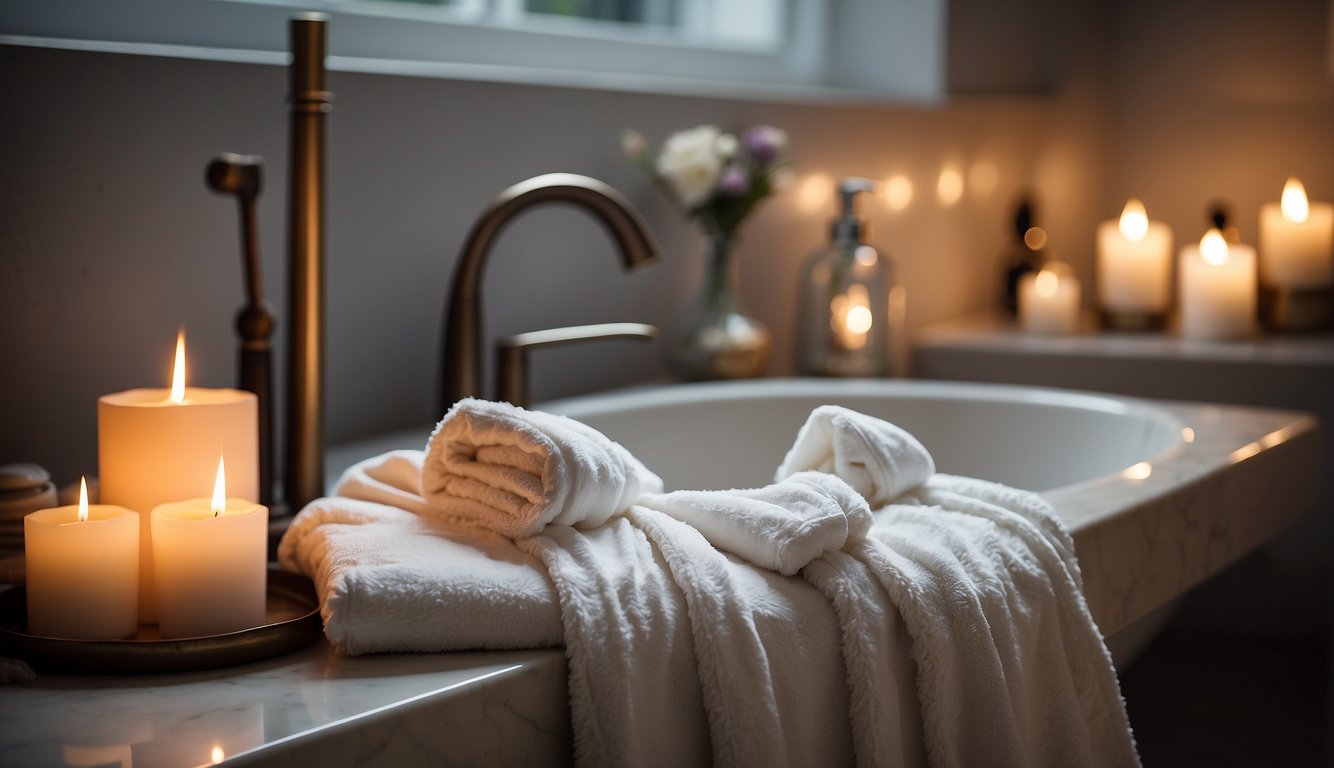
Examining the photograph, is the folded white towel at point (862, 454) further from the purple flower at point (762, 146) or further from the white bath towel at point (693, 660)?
the purple flower at point (762, 146)

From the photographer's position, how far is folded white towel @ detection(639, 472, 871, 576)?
0.70m

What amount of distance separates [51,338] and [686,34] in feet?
3.65

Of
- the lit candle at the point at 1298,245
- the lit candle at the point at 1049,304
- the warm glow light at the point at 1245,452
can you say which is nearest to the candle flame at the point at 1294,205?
the lit candle at the point at 1298,245

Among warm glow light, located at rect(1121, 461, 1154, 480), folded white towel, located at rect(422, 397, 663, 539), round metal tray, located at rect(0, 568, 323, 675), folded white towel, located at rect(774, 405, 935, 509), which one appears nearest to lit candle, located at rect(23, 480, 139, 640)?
round metal tray, located at rect(0, 568, 323, 675)

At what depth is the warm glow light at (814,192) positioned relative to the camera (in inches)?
65.4

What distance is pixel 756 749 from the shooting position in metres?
0.63

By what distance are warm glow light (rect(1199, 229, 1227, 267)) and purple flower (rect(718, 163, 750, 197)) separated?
2.44ft

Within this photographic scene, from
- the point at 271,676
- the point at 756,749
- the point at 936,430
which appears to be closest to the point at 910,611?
the point at 756,749

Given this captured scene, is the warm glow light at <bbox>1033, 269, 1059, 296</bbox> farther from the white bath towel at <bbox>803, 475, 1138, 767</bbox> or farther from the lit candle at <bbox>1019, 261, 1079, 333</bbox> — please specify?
the white bath towel at <bbox>803, 475, 1138, 767</bbox>

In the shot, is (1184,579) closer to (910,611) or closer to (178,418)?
(910,611)

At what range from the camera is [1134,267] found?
74.7 inches

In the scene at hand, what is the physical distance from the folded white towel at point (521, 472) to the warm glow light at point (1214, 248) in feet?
4.18

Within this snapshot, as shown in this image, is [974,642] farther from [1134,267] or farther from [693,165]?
[1134,267]

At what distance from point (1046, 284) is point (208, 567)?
142 cm
